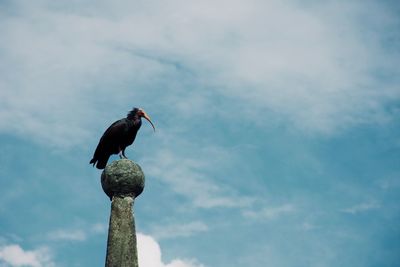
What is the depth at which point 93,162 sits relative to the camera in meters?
9.13

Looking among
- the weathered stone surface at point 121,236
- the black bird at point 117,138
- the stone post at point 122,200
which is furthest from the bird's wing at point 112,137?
the weathered stone surface at point 121,236

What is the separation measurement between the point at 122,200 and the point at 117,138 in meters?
2.99

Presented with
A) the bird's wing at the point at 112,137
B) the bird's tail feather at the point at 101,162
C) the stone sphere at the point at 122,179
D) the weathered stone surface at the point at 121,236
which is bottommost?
the weathered stone surface at the point at 121,236

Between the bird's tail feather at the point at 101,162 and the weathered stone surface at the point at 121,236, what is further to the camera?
the bird's tail feather at the point at 101,162

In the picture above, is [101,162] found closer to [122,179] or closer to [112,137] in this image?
[112,137]

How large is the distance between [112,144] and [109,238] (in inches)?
129

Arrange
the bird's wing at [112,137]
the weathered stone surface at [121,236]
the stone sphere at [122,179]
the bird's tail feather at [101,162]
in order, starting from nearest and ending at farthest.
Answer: the weathered stone surface at [121,236]
the stone sphere at [122,179]
the bird's wing at [112,137]
the bird's tail feather at [101,162]

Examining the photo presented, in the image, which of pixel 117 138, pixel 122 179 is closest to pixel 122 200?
pixel 122 179

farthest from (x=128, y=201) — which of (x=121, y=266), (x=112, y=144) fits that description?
(x=112, y=144)

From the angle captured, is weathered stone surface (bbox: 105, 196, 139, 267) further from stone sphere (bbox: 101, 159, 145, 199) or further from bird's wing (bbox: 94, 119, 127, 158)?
bird's wing (bbox: 94, 119, 127, 158)

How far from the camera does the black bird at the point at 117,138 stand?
28.5 ft

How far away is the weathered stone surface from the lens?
5.50 metres

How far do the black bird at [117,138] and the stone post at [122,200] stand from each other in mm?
2777

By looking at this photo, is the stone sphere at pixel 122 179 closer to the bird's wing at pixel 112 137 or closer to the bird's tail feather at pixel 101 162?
the bird's wing at pixel 112 137
